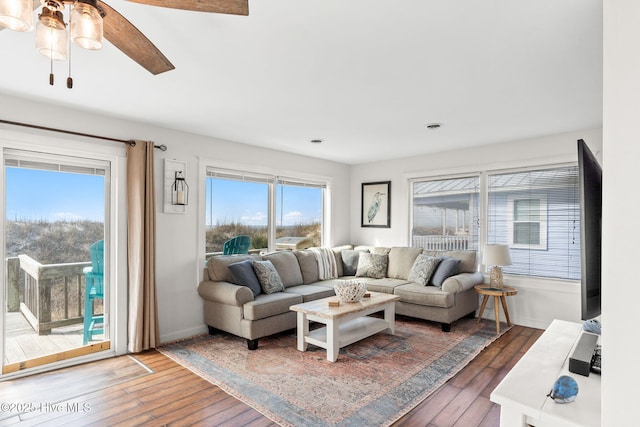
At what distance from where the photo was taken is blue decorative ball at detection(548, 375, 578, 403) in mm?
1205

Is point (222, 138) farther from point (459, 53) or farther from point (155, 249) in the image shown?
point (459, 53)

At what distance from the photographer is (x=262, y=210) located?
505cm

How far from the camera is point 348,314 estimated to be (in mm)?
3424

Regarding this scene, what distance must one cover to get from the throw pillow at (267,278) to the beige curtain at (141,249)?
1.11 m

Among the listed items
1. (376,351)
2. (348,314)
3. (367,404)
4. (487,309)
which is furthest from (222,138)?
(487,309)

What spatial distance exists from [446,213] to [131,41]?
469cm

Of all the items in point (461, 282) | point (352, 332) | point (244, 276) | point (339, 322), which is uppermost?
point (244, 276)

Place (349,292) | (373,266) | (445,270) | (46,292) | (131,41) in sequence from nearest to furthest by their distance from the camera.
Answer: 1. (131,41)
2. (46,292)
3. (349,292)
4. (445,270)
5. (373,266)

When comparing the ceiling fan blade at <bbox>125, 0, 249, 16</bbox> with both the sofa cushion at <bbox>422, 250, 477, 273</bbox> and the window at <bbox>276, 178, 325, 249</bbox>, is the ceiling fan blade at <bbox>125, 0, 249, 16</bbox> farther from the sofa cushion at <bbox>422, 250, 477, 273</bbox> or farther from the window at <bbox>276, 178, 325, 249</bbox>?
the sofa cushion at <bbox>422, 250, 477, 273</bbox>

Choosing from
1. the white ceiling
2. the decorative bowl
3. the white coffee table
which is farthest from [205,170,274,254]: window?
the decorative bowl

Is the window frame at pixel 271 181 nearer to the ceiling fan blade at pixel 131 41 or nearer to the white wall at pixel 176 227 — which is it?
the white wall at pixel 176 227

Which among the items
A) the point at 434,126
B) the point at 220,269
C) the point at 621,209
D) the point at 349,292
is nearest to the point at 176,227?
Answer: the point at 220,269

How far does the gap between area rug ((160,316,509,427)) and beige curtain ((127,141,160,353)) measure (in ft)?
1.06

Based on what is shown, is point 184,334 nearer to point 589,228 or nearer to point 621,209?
point 589,228
